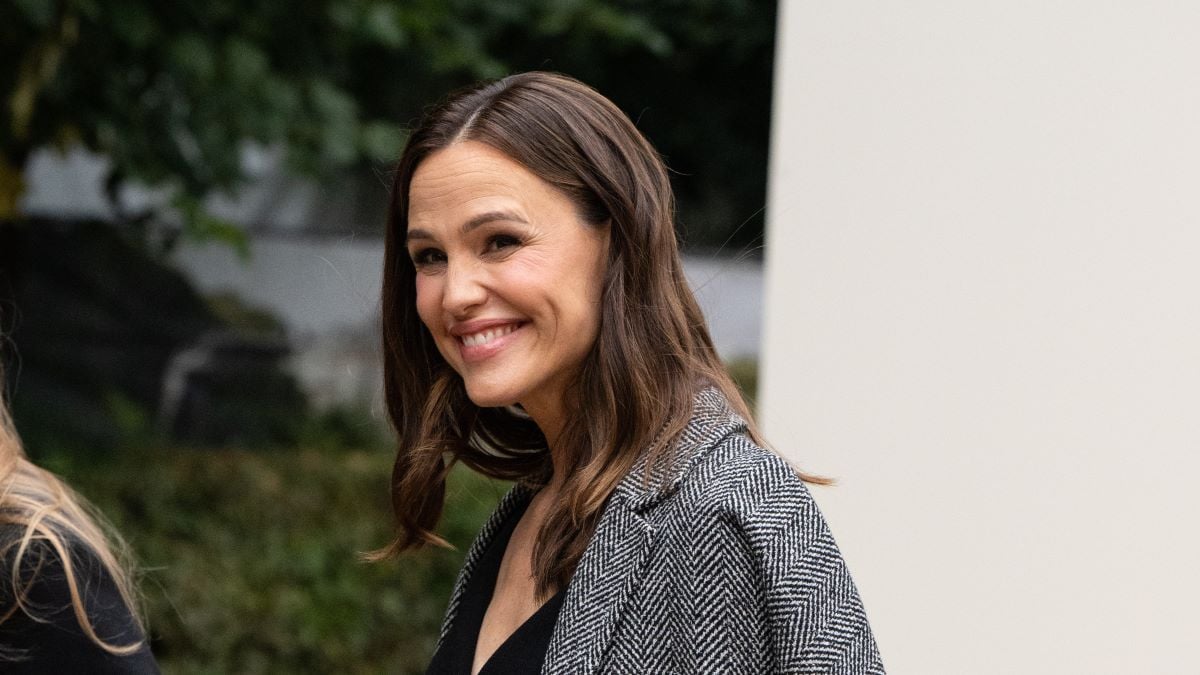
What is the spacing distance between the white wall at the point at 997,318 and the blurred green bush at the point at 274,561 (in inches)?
111

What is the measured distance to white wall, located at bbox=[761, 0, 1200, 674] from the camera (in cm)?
240

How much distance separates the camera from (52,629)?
229cm

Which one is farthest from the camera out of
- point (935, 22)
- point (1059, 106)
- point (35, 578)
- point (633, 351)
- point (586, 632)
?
point (935, 22)

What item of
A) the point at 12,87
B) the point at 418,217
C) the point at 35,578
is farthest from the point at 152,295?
the point at 418,217

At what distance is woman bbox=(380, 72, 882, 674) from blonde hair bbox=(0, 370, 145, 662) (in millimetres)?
617

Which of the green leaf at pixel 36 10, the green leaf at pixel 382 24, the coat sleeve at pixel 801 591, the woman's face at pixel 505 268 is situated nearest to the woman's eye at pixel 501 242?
the woman's face at pixel 505 268

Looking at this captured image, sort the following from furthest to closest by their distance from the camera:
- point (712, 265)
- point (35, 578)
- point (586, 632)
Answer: point (712, 265) < point (35, 578) < point (586, 632)

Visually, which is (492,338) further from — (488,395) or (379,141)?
(379,141)

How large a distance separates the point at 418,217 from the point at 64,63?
3.50 metres

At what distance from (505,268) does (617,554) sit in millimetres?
368

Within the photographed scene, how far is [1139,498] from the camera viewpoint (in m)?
2.42

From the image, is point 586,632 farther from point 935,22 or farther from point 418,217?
point 935,22

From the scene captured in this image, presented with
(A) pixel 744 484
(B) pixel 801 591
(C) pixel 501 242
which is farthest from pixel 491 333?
(B) pixel 801 591

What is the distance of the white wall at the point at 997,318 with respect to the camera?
2402 mm
